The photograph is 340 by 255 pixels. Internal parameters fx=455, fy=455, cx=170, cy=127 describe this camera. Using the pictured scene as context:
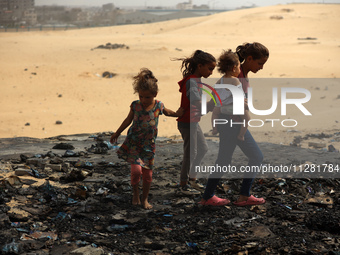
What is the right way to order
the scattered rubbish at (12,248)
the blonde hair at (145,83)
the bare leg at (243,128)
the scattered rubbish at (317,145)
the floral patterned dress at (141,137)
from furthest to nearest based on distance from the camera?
the scattered rubbish at (317,145), the floral patterned dress at (141,137), the blonde hair at (145,83), the bare leg at (243,128), the scattered rubbish at (12,248)

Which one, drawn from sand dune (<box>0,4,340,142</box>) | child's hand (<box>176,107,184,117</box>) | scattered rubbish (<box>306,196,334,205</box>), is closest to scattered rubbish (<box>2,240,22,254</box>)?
child's hand (<box>176,107,184,117</box>)

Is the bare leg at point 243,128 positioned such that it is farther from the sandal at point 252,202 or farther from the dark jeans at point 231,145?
the sandal at point 252,202

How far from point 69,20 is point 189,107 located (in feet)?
325

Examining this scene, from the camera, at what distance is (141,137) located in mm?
4227

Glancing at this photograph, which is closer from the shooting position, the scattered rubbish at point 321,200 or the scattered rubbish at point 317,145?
the scattered rubbish at point 321,200

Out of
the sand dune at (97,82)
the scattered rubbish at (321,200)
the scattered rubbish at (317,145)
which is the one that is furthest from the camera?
the sand dune at (97,82)

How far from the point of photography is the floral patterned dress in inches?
165

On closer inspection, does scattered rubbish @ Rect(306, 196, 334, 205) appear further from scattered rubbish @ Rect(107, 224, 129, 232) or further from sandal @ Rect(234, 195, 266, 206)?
scattered rubbish @ Rect(107, 224, 129, 232)

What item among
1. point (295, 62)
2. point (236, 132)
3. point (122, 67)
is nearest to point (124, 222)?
point (236, 132)

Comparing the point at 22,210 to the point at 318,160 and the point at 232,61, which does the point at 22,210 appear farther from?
the point at 318,160

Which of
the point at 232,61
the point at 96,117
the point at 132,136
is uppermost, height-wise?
the point at 232,61

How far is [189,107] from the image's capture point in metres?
4.57

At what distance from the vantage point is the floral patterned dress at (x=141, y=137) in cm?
420

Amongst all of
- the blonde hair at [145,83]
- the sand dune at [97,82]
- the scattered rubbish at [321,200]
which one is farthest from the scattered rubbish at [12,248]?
the sand dune at [97,82]
